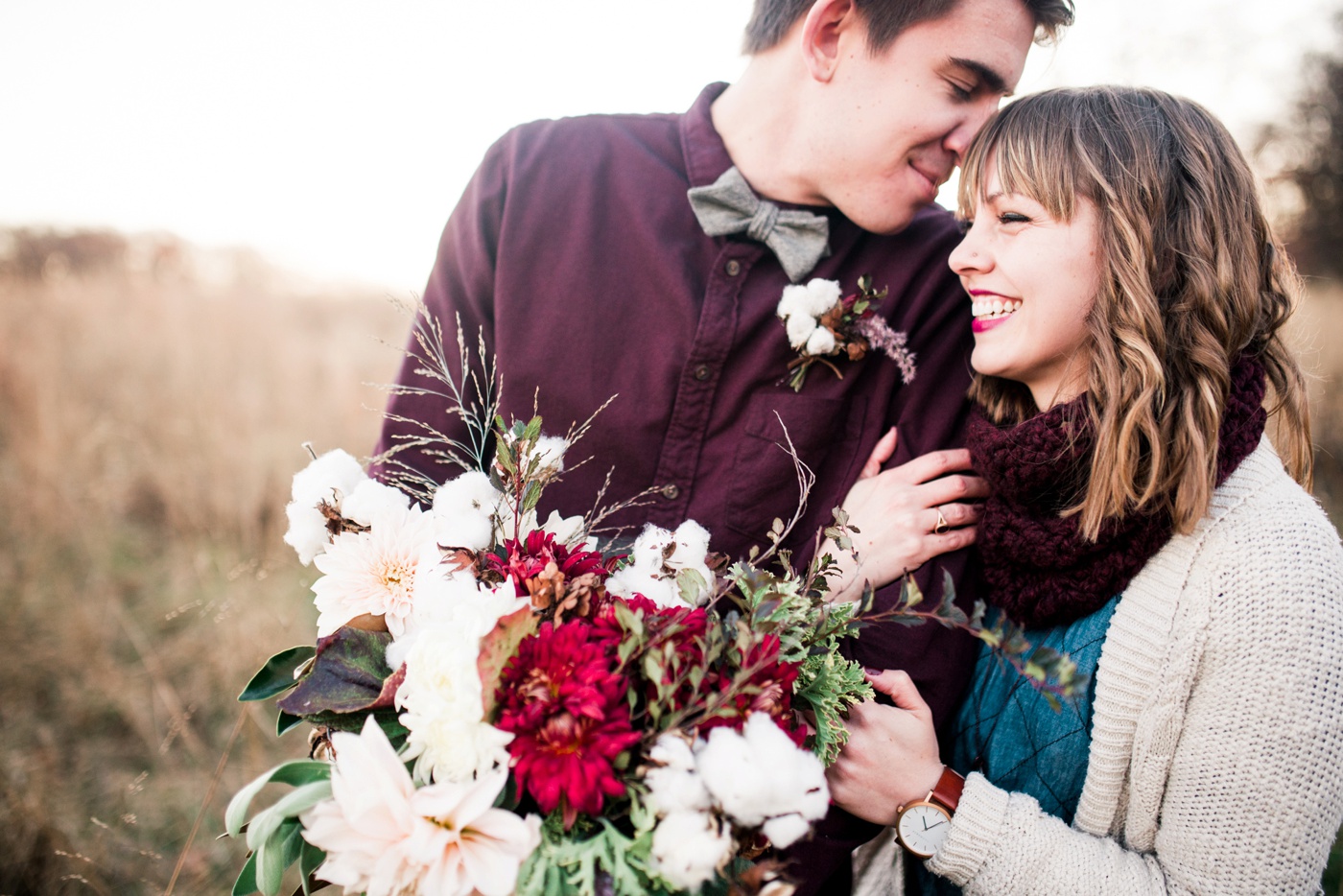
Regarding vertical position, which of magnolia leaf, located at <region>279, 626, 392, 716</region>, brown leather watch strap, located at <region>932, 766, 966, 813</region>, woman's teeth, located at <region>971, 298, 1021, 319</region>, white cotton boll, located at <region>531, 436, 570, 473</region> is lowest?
brown leather watch strap, located at <region>932, 766, 966, 813</region>

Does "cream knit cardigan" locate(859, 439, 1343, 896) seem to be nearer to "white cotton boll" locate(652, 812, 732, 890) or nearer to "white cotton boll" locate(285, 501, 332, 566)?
"white cotton boll" locate(652, 812, 732, 890)

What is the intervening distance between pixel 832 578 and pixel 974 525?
38cm

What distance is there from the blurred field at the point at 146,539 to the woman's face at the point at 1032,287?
0.77 m

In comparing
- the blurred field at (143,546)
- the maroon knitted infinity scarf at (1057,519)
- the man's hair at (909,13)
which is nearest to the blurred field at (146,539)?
the blurred field at (143,546)

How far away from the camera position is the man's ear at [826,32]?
2.03 metres

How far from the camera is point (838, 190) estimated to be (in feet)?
6.79

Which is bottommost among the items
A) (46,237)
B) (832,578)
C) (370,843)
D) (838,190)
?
(46,237)

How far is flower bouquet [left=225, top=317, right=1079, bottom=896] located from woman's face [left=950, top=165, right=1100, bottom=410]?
807mm

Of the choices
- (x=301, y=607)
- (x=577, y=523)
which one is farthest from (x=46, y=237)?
(x=577, y=523)

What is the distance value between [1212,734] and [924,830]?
1.76 feet

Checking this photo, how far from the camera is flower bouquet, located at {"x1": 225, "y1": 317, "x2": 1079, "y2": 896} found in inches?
35.3

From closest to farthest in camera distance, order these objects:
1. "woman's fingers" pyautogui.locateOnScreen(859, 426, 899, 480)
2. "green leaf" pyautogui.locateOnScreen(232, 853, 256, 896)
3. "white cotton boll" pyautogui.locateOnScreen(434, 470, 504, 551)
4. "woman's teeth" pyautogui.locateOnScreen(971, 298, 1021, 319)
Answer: "green leaf" pyautogui.locateOnScreen(232, 853, 256, 896) → "white cotton boll" pyautogui.locateOnScreen(434, 470, 504, 551) → "woman's teeth" pyautogui.locateOnScreen(971, 298, 1021, 319) → "woman's fingers" pyautogui.locateOnScreen(859, 426, 899, 480)

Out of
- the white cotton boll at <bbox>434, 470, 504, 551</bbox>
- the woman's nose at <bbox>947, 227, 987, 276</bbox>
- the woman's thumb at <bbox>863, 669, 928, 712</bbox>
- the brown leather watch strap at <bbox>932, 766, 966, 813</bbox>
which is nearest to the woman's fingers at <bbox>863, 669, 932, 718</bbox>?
the woman's thumb at <bbox>863, 669, 928, 712</bbox>

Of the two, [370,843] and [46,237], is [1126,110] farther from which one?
[46,237]
